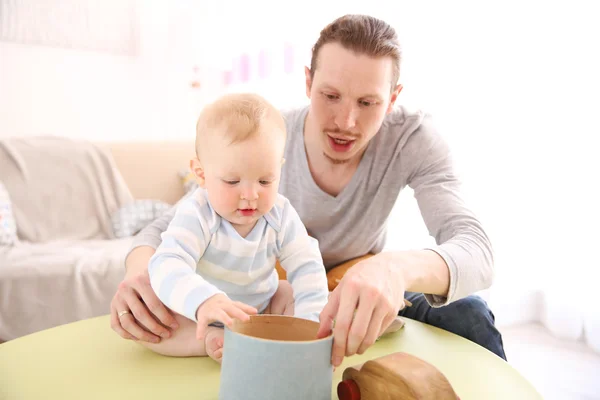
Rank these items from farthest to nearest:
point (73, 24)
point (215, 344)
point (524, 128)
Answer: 1. point (73, 24)
2. point (524, 128)
3. point (215, 344)

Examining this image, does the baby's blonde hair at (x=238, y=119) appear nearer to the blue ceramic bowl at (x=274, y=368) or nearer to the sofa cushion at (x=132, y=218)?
the blue ceramic bowl at (x=274, y=368)

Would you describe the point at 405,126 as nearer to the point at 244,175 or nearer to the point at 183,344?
the point at 244,175

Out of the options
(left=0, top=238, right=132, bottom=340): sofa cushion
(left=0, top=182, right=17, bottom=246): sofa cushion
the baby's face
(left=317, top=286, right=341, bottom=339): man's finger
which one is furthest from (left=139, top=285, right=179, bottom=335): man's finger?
(left=0, top=182, right=17, bottom=246): sofa cushion

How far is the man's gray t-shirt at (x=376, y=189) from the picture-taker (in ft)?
4.29

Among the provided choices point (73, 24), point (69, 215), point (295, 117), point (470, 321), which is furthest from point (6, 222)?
point (470, 321)

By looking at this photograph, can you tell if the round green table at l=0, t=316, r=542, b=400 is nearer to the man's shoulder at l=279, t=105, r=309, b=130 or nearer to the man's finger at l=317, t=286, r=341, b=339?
the man's finger at l=317, t=286, r=341, b=339

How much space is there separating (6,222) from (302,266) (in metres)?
2.23

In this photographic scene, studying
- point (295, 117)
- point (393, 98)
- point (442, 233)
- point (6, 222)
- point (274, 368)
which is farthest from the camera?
point (6, 222)

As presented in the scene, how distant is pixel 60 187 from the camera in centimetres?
296

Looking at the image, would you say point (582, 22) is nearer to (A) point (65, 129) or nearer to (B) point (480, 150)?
(B) point (480, 150)

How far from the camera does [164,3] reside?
459 cm

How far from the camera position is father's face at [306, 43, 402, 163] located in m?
1.29

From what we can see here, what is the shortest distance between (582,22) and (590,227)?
0.85 metres

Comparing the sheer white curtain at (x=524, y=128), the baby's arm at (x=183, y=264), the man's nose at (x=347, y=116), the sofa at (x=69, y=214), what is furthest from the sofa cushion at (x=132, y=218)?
the baby's arm at (x=183, y=264)
